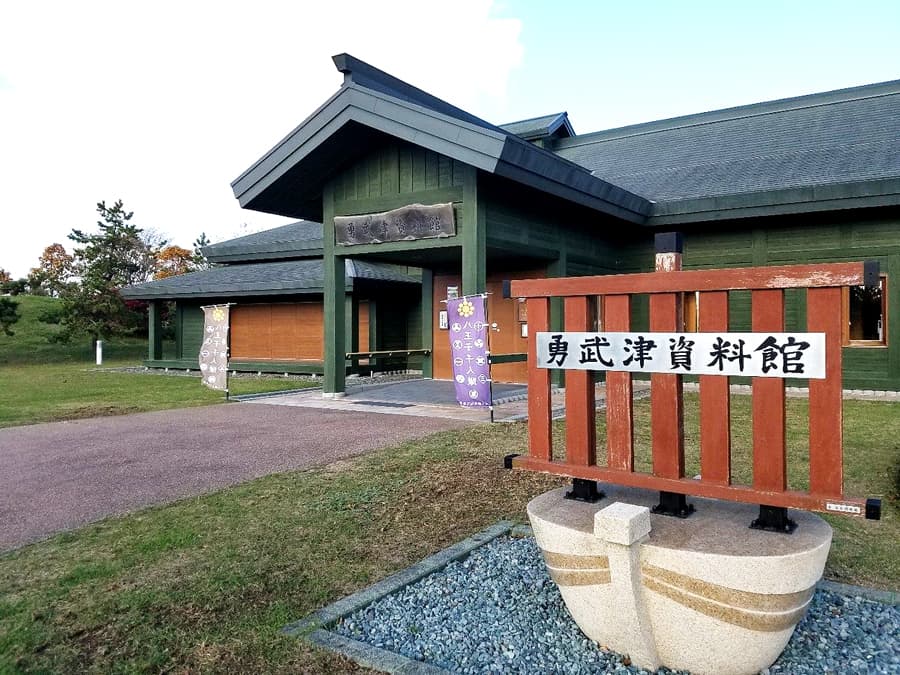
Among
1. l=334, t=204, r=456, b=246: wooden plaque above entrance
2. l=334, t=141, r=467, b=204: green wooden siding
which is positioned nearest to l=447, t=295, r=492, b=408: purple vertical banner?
l=334, t=204, r=456, b=246: wooden plaque above entrance

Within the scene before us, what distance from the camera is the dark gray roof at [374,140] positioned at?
8141 millimetres

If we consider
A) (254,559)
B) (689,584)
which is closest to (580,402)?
(689,584)

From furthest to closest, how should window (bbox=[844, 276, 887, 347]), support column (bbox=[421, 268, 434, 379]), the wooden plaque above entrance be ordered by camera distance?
1. support column (bbox=[421, 268, 434, 379])
2. window (bbox=[844, 276, 887, 347])
3. the wooden plaque above entrance

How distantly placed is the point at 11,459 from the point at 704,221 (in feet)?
36.7

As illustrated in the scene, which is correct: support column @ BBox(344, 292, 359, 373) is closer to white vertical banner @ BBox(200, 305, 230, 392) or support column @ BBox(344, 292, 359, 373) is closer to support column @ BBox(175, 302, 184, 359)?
white vertical banner @ BBox(200, 305, 230, 392)

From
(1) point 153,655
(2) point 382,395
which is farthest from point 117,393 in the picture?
(1) point 153,655

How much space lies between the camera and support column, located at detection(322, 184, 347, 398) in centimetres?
1070

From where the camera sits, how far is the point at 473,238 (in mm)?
8930

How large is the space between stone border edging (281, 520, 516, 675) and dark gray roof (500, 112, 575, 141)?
16.1 metres

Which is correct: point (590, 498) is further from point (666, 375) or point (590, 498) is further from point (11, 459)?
point (11, 459)

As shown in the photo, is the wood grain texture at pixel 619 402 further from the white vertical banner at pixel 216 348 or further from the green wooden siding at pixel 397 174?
the white vertical banner at pixel 216 348

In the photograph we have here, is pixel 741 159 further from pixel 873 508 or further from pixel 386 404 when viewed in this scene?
pixel 873 508

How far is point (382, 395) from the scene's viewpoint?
11375 millimetres

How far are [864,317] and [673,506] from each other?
1052 cm
